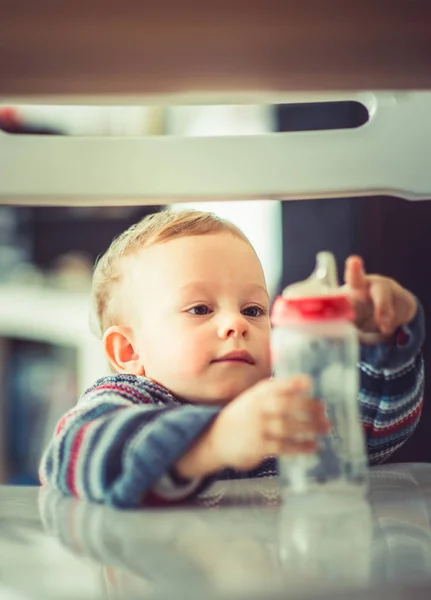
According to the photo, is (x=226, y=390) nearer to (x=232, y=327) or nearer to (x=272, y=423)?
(x=232, y=327)

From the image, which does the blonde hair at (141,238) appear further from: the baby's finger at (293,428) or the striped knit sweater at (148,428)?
the baby's finger at (293,428)

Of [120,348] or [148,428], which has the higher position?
[120,348]

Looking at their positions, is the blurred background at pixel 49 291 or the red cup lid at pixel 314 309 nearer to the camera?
the red cup lid at pixel 314 309

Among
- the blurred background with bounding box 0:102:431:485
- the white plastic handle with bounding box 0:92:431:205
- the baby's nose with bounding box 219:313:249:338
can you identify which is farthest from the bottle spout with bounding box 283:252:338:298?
the blurred background with bounding box 0:102:431:485

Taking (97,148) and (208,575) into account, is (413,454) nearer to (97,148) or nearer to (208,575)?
(97,148)

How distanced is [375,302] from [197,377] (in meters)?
0.16

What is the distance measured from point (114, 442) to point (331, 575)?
0.75 ft

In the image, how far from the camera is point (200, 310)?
740mm

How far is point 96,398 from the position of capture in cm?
64

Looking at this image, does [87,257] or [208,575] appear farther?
[87,257]

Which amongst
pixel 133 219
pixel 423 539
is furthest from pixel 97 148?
pixel 133 219

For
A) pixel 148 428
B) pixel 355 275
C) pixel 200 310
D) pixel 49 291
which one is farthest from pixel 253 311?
pixel 49 291

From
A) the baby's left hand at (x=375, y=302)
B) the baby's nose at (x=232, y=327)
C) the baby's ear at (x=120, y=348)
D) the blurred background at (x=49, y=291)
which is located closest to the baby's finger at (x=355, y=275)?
the baby's left hand at (x=375, y=302)

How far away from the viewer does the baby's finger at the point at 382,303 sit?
2.14ft
